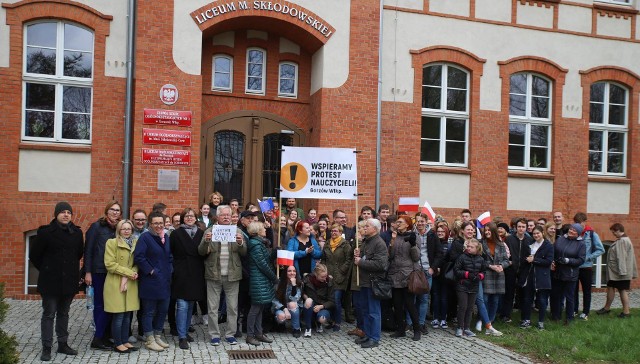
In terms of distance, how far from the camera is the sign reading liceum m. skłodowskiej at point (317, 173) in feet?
33.8

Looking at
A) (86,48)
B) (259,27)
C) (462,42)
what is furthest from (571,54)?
(86,48)

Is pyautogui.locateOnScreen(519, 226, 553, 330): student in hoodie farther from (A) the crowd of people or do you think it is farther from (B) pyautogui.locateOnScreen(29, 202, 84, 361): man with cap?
(B) pyautogui.locateOnScreen(29, 202, 84, 361): man with cap

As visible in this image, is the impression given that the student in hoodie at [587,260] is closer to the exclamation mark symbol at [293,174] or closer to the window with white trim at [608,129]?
the window with white trim at [608,129]

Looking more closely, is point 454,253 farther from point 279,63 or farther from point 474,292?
point 279,63

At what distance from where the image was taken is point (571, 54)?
1655 cm

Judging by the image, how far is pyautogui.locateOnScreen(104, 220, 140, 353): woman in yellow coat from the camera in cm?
834

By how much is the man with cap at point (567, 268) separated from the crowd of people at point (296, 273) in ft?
0.06

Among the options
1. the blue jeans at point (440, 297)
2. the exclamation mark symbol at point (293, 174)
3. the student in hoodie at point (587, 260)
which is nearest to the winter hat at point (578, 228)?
the student in hoodie at point (587, 260)

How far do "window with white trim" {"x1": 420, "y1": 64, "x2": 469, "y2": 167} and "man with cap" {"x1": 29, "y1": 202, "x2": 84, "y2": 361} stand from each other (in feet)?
30.0

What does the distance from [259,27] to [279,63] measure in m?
0.97

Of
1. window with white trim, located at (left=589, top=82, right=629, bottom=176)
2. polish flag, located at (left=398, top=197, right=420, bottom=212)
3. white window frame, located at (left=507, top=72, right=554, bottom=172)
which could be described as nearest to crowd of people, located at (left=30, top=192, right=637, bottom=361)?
polish flag, located at (left=398, top=197, right=420, bottom=212)

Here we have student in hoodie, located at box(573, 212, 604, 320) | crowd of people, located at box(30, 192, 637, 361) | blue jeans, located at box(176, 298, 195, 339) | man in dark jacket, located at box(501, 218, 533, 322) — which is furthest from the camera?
student in hoodie, located at box(573, 212, 604, 320)

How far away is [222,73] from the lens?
14.6m

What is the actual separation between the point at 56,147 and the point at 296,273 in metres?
6.14
